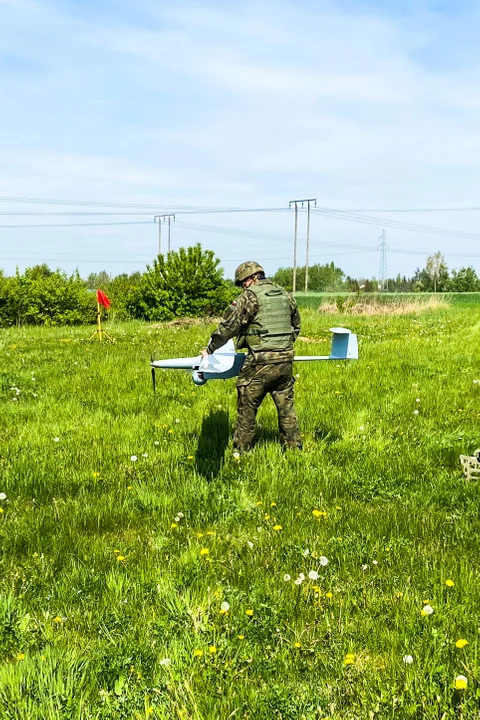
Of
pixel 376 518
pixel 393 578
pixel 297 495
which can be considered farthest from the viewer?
pixel 297 495

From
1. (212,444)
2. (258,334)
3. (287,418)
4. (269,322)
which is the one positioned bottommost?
(212,444)

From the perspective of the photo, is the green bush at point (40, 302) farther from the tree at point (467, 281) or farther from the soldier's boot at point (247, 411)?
the tree at point (467, 281)

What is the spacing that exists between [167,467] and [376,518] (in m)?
2.55

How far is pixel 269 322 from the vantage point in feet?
21.1

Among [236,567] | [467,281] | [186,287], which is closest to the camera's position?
[236,567]

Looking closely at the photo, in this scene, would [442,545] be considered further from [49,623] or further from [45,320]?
[45,320]

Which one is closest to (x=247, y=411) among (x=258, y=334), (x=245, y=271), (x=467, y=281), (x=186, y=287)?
(x=258, y=334)

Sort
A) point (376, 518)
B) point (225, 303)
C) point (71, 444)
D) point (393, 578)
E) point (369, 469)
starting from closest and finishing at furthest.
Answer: point (393, 578) → point (376, 518) → point (369, 469) → point (71, 444) → point (225, 303)

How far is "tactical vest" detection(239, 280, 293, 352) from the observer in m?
6.42

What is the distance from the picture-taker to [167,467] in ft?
21.2

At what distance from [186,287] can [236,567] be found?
2870 centimetres

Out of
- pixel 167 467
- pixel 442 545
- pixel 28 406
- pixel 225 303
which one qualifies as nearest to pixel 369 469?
pixel 442 545

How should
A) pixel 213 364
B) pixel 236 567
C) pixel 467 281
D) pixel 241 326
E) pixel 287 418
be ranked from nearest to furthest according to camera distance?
pixel 236 567, pixel 213 364, pixel 241 326, pixel 287 418, pixel 467 281

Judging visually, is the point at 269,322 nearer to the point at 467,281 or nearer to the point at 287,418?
the point at 287,418
